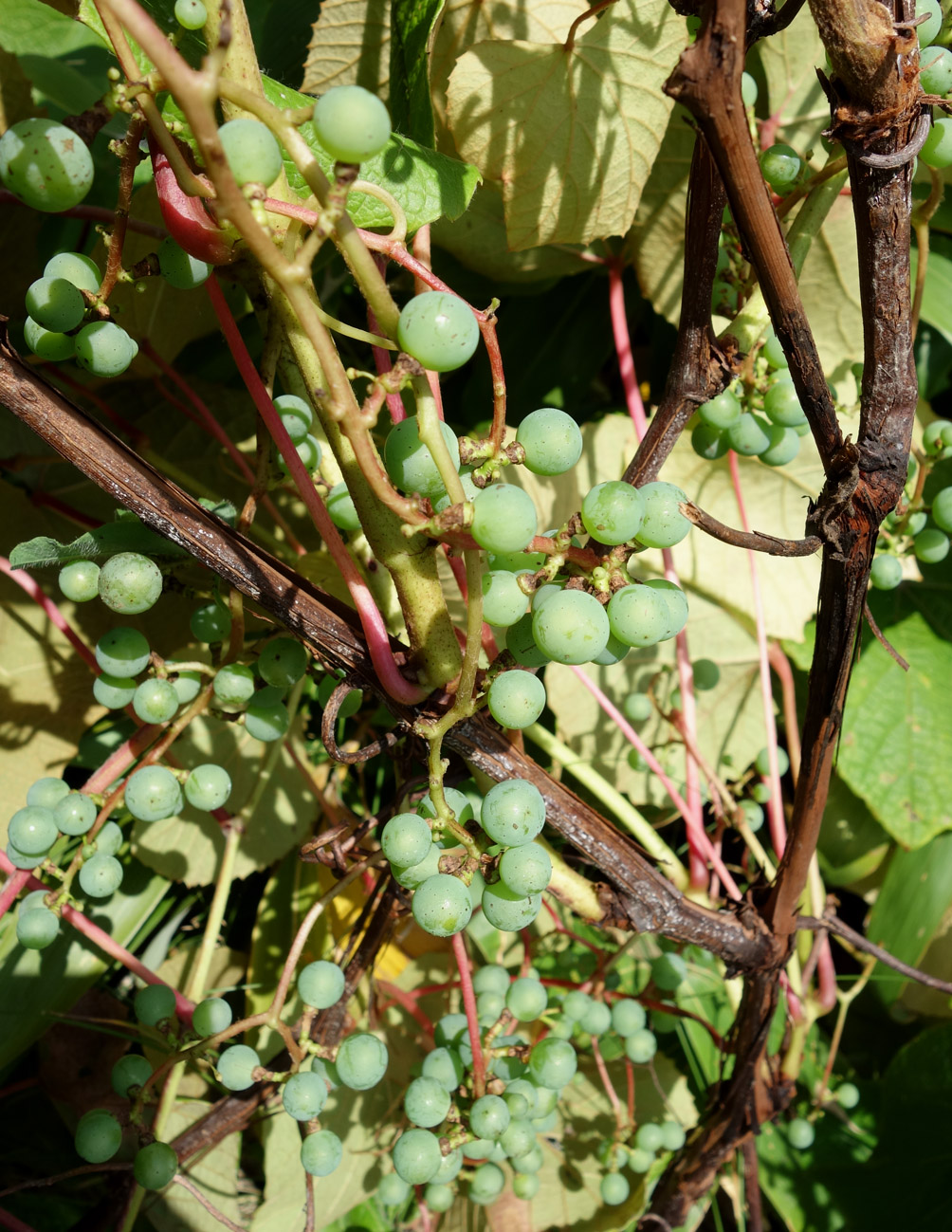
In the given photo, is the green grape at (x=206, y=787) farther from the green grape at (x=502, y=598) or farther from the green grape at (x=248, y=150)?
the green grape at (x=248, y=150)

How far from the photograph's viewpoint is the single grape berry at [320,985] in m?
0.54

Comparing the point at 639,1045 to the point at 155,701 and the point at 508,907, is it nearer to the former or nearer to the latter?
the point at 508,907

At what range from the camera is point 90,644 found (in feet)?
2.71

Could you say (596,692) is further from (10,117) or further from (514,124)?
(10,117)

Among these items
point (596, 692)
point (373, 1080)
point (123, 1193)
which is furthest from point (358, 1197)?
point (596, 692)

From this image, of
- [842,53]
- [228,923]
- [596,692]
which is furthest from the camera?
[228,923]

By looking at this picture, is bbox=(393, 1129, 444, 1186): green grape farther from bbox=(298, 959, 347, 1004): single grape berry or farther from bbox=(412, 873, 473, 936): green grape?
bbox=(412, 873, 473, 936): green grape

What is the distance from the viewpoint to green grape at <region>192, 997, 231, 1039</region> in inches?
23.0

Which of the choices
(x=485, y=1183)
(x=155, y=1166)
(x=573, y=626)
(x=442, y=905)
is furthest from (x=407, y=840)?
(x=485, y=1183)

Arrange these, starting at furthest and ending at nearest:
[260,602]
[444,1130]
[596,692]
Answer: [596,692] < [444,1130] < [260,602]

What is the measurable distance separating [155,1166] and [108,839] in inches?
8.9

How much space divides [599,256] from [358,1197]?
1030 mm

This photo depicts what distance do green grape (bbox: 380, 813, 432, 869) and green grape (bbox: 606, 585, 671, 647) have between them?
14cm

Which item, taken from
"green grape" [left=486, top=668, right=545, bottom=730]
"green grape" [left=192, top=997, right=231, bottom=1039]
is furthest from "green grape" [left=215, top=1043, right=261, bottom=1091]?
"green grape" [left=486, top=668, right=545, bottom=730]
